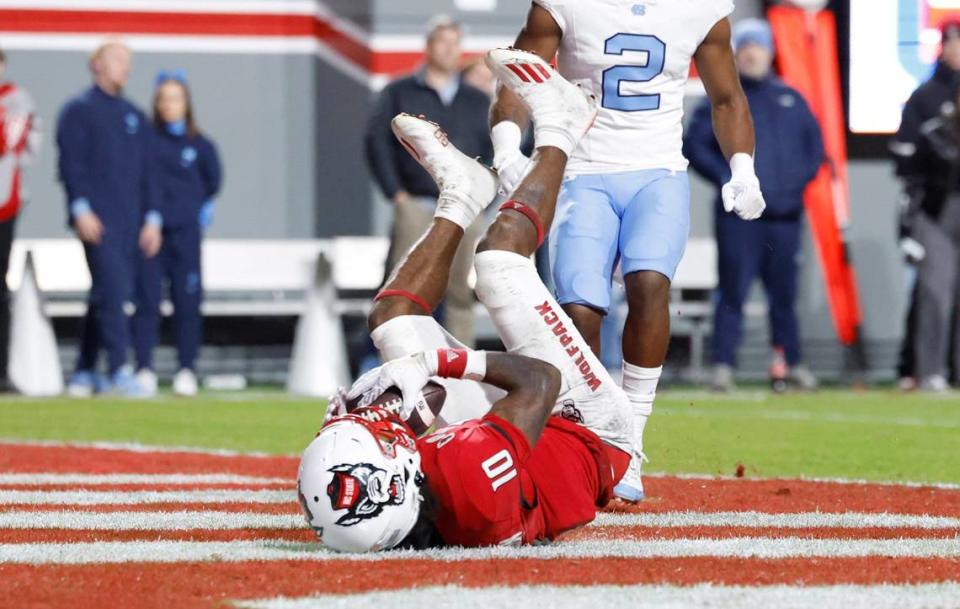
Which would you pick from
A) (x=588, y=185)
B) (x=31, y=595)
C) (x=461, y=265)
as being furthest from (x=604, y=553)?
(x=461, y=265)

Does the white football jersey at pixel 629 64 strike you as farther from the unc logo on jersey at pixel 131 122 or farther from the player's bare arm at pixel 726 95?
the unc logo on jersey at pixel 131 122

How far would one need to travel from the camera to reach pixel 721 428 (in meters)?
9.38

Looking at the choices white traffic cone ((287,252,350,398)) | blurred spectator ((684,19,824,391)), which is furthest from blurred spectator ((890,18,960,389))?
white traffic cone ((287,252,350,398))

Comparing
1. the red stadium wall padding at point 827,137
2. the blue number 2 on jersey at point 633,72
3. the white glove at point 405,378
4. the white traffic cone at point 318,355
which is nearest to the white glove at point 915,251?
the red stadium wall padding at point 827,137

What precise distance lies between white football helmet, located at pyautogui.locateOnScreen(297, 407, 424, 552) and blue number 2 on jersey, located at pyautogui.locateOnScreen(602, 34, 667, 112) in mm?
2086

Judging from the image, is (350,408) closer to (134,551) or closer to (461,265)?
(134,551)

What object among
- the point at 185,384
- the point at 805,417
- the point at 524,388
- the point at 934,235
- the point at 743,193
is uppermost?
the point at 743,193

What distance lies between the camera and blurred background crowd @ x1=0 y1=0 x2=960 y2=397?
1210 cm

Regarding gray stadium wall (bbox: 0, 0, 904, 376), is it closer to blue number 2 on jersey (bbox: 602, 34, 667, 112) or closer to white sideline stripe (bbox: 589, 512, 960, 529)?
blue number 2 on jersey (bbox: 602, 34, 667, 112)

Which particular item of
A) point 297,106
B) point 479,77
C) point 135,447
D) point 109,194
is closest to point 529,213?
point 135,447

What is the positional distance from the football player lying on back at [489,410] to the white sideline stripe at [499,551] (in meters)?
0.08

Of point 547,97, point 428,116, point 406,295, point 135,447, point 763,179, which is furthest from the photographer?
point 763,179

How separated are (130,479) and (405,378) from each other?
2412mm

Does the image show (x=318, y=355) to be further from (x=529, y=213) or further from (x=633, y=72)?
(x=529, y=213)
